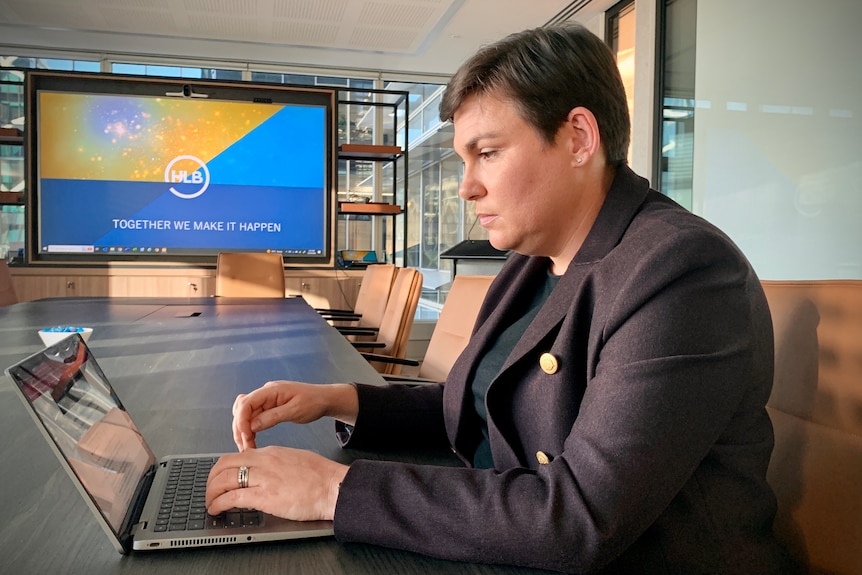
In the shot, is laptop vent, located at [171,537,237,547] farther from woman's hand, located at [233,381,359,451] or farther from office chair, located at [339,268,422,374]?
office chair, located at [339,268,422,374]

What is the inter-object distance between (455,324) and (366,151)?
172 inches

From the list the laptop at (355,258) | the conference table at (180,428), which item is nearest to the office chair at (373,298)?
the conference table at (180,428)

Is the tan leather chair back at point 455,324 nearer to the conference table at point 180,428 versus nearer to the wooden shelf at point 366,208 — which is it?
the conference table at point 180,428

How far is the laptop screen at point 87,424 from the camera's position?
0.62 meters

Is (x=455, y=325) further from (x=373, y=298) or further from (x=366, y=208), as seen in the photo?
(x=366, y=208)

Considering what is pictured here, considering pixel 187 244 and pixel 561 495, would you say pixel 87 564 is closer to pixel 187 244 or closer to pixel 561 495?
pixel 561 495

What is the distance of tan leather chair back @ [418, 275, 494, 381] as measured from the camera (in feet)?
6.74

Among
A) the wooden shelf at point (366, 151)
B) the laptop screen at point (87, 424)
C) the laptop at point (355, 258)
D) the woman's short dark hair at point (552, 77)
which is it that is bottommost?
the laptop screen at point (87, 424)

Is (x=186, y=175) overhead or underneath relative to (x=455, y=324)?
overhead

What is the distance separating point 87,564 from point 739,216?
157 inches

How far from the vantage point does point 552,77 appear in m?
0.91

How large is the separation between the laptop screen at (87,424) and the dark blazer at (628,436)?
24cm

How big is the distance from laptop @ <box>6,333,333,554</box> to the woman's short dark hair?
62 cm

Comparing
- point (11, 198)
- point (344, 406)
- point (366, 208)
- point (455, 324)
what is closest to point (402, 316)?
point (455, 324)
